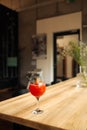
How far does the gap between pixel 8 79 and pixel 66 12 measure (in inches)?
134

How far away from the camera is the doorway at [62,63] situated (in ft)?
20.8

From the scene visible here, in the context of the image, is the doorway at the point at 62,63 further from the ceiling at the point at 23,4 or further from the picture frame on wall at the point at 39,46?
the ceiling at the point at 23,4

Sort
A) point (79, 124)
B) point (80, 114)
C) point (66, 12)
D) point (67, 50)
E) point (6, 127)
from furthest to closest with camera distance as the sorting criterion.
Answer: point (66, 12) < point (67, 50) < point (6, 127) < point (80, 114) < point (79, 124)

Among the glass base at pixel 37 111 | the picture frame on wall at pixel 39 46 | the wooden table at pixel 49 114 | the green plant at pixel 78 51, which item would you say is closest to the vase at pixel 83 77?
the green plant at pixel 78 51

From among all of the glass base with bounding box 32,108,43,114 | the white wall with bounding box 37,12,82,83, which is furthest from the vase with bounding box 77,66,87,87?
the white wall with bounding box 37,12,82,83

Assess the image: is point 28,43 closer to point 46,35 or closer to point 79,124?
point 46,35

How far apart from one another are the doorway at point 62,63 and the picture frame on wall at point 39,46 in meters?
0.42

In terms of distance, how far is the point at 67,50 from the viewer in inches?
84.4

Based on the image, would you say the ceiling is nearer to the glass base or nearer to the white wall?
the white wall

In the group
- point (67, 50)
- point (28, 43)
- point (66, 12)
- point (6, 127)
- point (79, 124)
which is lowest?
point (6, 127)

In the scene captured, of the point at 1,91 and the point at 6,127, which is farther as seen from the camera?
the point at 1,91

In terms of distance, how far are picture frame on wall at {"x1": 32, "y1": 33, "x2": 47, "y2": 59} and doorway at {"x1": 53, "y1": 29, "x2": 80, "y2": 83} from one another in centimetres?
42

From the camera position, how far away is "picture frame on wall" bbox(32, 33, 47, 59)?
→ 21.8 feet

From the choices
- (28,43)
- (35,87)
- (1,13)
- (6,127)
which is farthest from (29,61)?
(35,87)
